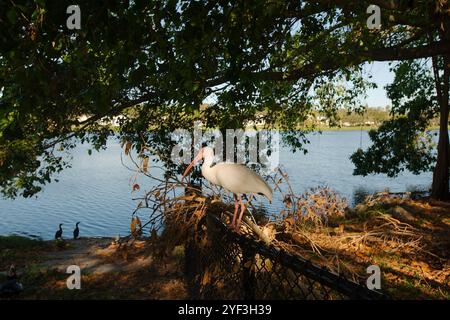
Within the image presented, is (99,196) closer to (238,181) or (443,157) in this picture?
(443,157)

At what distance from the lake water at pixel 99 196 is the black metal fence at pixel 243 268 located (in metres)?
17.7

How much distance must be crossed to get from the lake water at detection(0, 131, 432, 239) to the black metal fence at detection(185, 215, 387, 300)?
17.7 m

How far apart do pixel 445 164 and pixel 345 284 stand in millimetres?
17350

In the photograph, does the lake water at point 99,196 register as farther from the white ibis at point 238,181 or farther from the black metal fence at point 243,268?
the white ibis at point 238,181

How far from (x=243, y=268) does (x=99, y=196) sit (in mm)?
35737

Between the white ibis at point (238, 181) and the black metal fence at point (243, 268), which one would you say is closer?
the black metal fence at point (243, 268)

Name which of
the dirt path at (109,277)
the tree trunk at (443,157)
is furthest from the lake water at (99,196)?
the dirt path at (109,277)

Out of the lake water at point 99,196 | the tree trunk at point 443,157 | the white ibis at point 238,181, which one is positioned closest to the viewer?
the white ibis at point 238,181

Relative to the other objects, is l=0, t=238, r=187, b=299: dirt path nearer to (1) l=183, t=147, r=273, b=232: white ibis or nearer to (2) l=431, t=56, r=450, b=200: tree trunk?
(1) l=183, t=147, r=273, b=232: white ibis

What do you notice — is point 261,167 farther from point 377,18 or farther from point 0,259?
point 0,259

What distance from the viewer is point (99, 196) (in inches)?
1481

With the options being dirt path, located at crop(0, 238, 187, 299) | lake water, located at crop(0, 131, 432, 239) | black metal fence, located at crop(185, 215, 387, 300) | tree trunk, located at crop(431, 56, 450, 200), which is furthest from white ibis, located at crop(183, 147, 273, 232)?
lake water, located at crop(0, 131, 432, 239)

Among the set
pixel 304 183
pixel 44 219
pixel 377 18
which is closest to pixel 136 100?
pixel 377 18

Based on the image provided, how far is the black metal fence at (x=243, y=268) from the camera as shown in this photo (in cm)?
261
